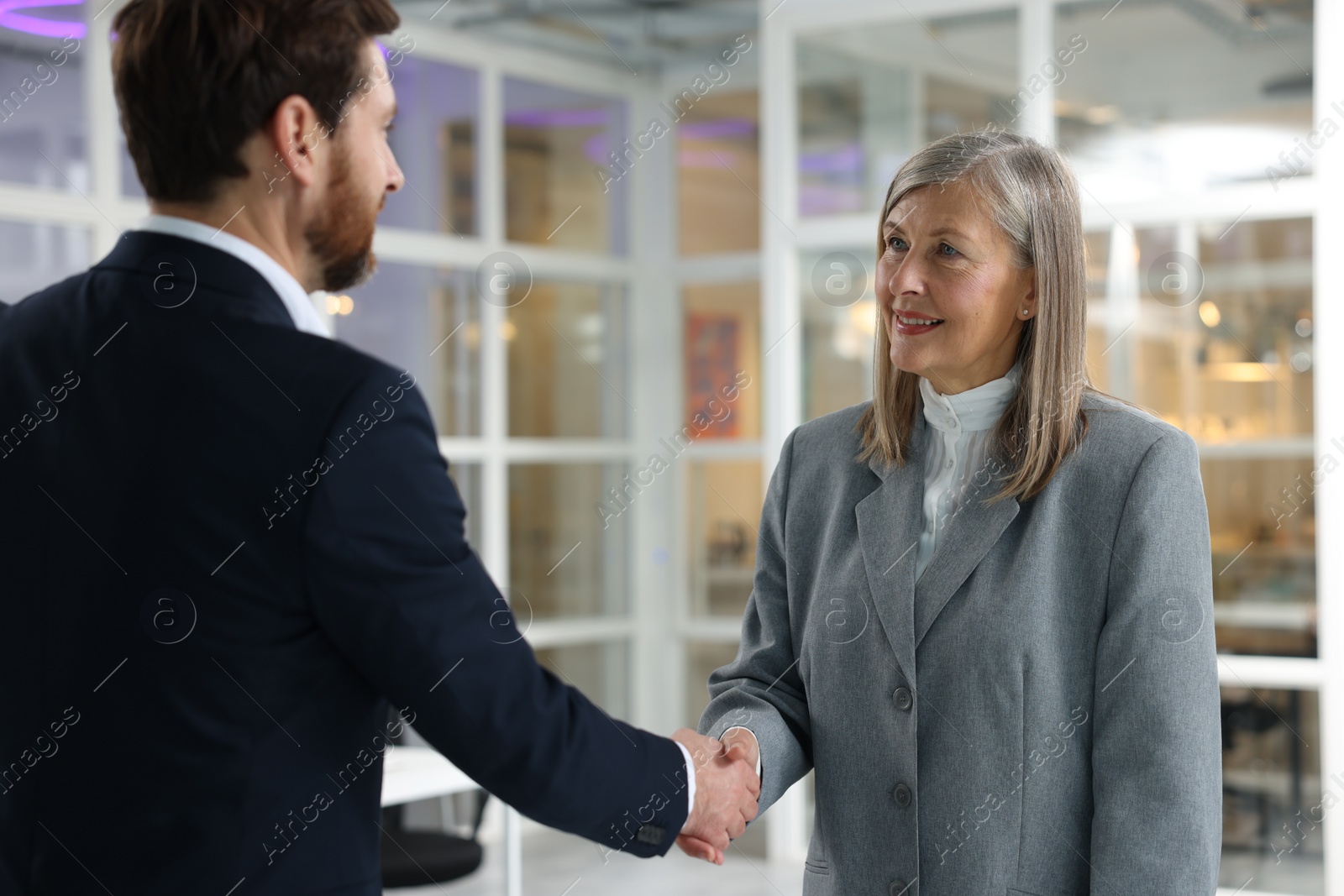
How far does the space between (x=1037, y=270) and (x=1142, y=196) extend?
292cm

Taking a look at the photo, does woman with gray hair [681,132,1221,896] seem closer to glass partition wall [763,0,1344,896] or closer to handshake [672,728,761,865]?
handshake [672,728,761,865]

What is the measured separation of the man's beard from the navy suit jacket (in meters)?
0.11

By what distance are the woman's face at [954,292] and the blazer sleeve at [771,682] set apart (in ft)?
0.87

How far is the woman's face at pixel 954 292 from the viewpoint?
1586mm

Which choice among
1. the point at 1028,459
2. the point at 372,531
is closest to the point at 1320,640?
the point at 1028,459

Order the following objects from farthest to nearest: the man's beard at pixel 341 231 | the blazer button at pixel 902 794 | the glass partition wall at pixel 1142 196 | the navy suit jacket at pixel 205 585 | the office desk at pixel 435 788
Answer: the glass partition wall at pixel 1142 196 < the office desk at pixel 435 788 < the blazer button at pixel 902 794 < the man's beard at pixel 341 231 < the navy suit jacket at pixel 205 585

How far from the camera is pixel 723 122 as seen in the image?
20.0 ft

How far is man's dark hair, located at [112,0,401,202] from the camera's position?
1.20 metres

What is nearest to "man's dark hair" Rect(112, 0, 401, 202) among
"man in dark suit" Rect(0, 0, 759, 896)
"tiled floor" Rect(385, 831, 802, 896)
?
"man in dark suit" Rect(0, 0, 759, 896)

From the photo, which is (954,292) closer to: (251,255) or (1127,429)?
(1127,429)

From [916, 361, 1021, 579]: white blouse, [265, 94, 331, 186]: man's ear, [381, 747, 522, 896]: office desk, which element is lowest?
[381, 747, 522, 896]: office desk

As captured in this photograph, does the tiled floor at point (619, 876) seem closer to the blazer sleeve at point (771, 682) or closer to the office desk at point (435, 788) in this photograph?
the office desk at point (435, 788)

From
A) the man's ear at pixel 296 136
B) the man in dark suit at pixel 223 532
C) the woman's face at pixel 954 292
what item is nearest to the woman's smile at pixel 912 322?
the woman's face at pixel 954 292

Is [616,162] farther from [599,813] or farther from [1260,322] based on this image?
[599,813]
